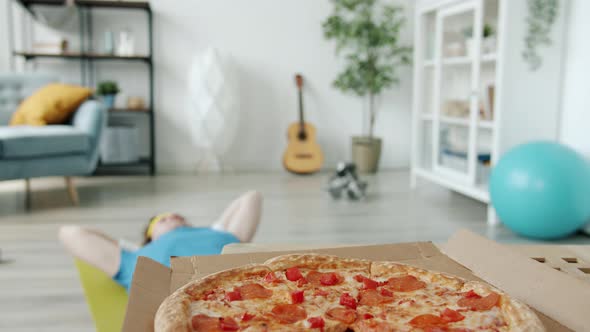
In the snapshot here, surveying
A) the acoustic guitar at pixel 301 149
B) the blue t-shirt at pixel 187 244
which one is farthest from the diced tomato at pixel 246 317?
the acoustic guitar at pixel 301 149

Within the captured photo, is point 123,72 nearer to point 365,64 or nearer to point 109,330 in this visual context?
point 365,64

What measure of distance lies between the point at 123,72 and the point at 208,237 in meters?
3.50

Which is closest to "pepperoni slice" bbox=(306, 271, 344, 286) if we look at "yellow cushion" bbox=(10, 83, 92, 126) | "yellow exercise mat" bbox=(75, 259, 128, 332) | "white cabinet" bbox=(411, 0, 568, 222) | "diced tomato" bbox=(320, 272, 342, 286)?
"diced tomato" bbox=(320, 272, 342, 286)

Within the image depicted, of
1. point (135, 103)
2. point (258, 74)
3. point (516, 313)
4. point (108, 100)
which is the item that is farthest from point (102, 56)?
point (516, 313)

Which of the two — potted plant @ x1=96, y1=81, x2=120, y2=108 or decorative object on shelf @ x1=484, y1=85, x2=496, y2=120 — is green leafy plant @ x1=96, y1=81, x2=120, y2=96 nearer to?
potted plant @ x1=96, y1=81, x2=120, y2=108

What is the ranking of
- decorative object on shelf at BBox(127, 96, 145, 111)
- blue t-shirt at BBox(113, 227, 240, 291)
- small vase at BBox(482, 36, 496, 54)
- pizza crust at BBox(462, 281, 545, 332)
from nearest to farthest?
1. pizza crust at BBox(462, 281, 545, 332)
2. blue t-shirt at BBox(113, 227, 240, 291)
3. small vase at BBox(482, 36, 496, 54)
4. decorative object on shelf at BBox(127, 96, 145, 111)

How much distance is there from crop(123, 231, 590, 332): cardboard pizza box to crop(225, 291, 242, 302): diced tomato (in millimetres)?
72

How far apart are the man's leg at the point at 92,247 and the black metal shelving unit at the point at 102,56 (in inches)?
111

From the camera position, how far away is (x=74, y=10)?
4445 mm

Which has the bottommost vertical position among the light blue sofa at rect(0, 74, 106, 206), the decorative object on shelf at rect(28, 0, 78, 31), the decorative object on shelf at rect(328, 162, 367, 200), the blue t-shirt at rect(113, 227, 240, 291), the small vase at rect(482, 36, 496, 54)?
the decorative object on shelf at rect(328, 162, 367, 200)

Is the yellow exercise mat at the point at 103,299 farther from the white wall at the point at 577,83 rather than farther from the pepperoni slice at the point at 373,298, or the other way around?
the white wall at the point at 577,83

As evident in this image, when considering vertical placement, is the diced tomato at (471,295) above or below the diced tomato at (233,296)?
above

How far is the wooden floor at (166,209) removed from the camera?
6.12 feet

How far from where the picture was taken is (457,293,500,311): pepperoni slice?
637 mm
